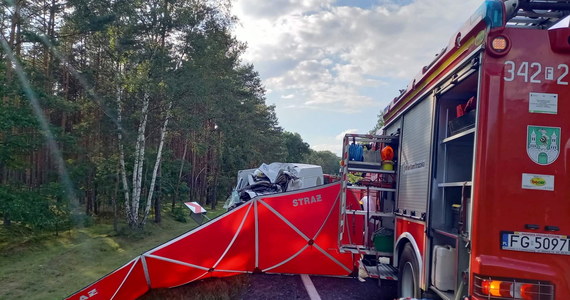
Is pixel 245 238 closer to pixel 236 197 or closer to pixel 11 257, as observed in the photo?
pixel 236 197

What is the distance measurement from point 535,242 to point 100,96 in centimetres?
1723

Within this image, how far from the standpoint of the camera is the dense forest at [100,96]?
13.7m

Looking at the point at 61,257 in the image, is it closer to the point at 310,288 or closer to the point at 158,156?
the point at 158,156

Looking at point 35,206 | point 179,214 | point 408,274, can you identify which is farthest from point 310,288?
point 179,214

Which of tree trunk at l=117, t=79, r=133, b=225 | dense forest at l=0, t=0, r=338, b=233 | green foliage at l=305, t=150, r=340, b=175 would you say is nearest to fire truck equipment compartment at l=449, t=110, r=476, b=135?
dense forest at l=0, t=0, r=338, b=233

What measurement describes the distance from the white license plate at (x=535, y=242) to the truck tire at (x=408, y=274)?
1424 mm

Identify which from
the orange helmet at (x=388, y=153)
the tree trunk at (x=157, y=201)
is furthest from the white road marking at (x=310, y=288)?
the tree trunk at (x=157, y=201)

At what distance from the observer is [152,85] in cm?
1588

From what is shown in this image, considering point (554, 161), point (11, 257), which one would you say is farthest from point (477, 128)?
point (11, 257)

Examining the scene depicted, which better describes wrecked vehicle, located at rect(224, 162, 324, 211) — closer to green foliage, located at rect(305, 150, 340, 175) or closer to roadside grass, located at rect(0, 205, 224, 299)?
roadside grass, located at rect(0, 205, 224, 299)

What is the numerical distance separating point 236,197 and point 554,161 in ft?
30.7

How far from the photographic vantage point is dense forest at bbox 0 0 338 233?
44.8 ft

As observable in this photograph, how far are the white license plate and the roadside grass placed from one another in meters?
9.49

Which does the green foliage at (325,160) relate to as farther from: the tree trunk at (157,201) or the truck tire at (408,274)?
the truck tire at (408,274)
